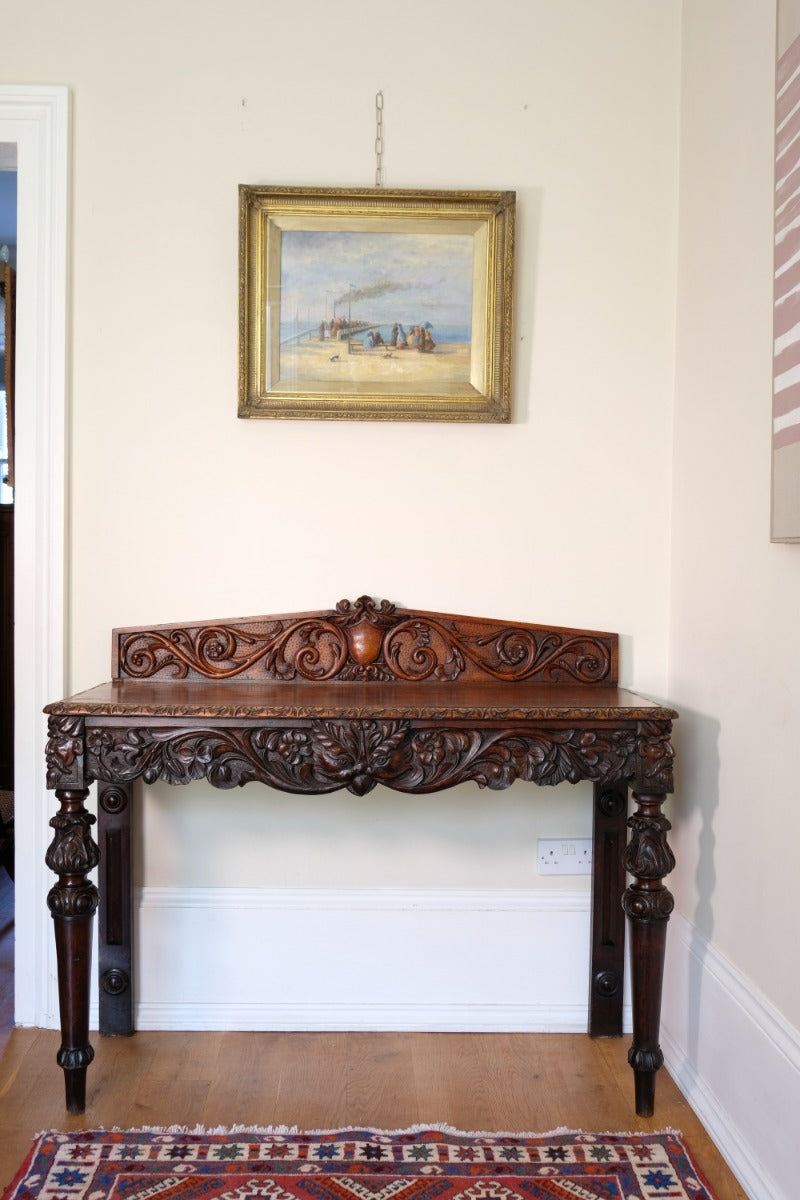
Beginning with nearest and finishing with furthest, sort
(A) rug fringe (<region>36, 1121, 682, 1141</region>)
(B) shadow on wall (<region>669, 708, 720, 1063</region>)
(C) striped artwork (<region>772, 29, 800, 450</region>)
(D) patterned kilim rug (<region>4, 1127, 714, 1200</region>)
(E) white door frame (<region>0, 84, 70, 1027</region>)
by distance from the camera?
(C) striped artwork (<region>772, 29, 800, 450</region>)
(D) patterned kilim rug (<region>4, 1127, 714, 1200</region>)
(A) rug fringe (<region>36, 1121, 682, 1141</region>)
(B) shadow on wall (<region>669, 708, 720, 1063</region>)
(E) white door frame (<region>0, 84, 70, 1027</region>)

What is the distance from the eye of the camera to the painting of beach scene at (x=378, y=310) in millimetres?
2590

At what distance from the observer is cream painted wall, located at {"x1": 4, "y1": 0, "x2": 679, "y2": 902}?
2588 millimetres

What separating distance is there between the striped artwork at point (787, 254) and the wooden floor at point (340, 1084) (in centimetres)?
144

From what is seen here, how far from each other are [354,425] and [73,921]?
1.33 meters

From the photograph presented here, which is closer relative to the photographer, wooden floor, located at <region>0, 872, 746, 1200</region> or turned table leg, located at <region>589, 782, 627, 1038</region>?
wooden floor, located at <region>0, 872, 746, 1200</region>

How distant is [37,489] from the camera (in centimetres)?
259

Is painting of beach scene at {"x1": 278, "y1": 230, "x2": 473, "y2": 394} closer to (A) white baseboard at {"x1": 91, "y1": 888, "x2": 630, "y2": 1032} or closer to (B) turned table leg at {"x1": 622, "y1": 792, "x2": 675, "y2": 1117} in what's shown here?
(B) turned table leg at {"x1": 622, "y1": 792, "x2": 675, "y2": 1117}

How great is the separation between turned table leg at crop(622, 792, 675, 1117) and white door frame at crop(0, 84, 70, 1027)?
1.43m

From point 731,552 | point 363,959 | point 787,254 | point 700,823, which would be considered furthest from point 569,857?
point 787,254

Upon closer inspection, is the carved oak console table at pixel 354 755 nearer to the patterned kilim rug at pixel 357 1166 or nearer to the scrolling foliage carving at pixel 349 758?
the scrolling foliage carving at pixel 349 758

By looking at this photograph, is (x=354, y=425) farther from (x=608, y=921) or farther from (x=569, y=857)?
(x=608, y=921)

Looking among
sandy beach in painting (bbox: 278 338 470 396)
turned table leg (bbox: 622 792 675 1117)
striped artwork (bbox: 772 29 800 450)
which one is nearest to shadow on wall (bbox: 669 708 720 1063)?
turned table leg (bbox: 622 792 675 1117)

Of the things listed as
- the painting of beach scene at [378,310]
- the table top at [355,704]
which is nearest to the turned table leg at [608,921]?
the table top at [355,704]

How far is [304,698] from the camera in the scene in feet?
7.45
